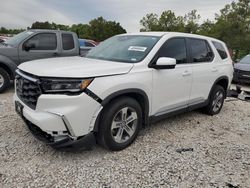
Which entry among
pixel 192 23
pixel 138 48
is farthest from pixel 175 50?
pixel 192 23

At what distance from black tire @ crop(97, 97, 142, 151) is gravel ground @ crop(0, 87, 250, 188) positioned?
143mm

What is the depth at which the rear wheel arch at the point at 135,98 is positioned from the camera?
3.09 meters

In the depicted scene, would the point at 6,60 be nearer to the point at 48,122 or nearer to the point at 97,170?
the point at 48,122

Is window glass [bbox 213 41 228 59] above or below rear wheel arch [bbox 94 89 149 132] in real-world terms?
above

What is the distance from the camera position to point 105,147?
334 centimetres

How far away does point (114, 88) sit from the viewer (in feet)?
10.2

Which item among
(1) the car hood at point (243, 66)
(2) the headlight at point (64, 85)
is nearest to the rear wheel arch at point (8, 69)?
(2) the headlight at point (64, 85)

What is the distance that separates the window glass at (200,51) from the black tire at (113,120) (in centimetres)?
173

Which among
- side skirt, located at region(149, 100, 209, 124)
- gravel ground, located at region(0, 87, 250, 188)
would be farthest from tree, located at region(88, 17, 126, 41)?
gravel ground, located at region(0, 87, 250, 188)

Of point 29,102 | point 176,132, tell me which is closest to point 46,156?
point 29,102

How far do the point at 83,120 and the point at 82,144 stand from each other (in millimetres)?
317

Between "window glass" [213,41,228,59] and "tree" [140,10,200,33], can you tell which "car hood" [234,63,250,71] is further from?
"tree" [140,10,200,33]

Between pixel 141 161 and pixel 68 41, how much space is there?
526 cm

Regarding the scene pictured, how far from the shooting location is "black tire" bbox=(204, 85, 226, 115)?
521cm
